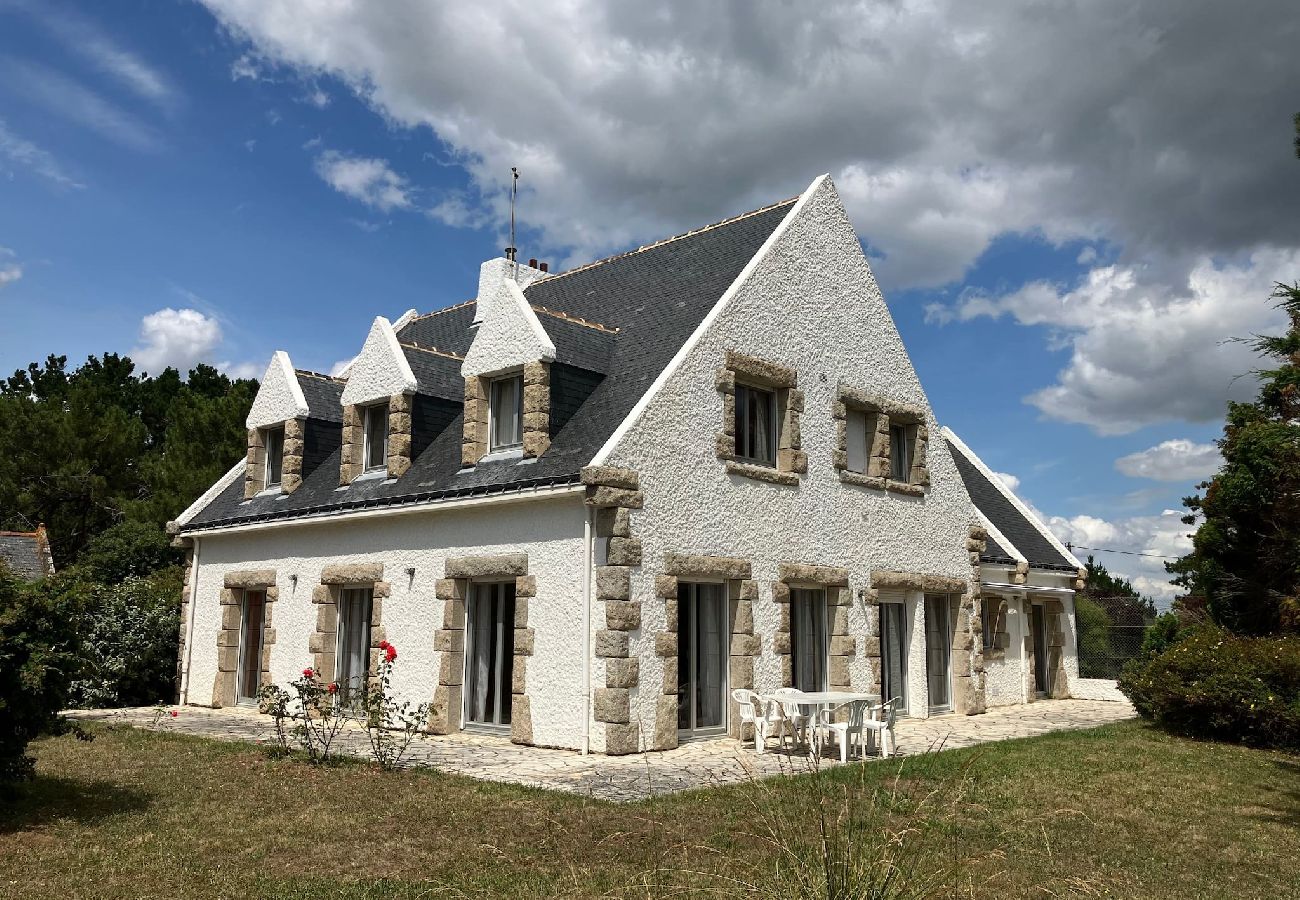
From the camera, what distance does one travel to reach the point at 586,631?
1210cm

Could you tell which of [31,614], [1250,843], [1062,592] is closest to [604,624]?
[31,614]

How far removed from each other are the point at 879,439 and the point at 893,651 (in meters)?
3.59

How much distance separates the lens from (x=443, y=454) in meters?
15.6

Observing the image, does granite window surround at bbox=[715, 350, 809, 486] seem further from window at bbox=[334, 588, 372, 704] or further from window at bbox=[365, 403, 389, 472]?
window at bbox=[334, 588, 372, 704]

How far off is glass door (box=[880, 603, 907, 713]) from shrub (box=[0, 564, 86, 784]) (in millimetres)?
12003

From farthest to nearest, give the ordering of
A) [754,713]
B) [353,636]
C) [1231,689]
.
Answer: [353,636] → [1231,689] → [754,713]

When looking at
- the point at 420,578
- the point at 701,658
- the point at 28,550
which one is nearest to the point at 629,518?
the point at 701,658

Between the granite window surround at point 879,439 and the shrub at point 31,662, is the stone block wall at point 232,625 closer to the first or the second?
the shrub at point 31,662

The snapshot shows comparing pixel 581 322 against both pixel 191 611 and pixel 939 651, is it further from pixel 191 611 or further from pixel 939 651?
pixel 191 611

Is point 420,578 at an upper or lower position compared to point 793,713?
upper

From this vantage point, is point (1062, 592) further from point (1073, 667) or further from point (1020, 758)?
point (1020, 758)

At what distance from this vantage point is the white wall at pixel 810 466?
12.9 meters

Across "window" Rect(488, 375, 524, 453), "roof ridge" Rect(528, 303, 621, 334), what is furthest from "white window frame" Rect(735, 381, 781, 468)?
"window" Rect(488, 375, 524, 453)

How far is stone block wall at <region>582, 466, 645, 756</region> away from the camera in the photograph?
11828mm
